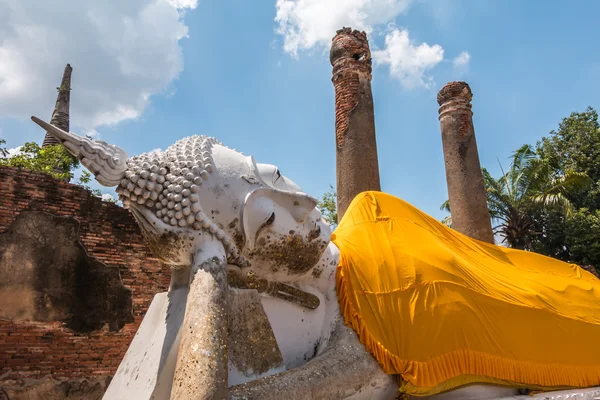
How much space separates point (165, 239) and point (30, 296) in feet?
15.4

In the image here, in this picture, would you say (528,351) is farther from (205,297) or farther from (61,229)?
(61,229)

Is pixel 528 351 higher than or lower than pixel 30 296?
lower

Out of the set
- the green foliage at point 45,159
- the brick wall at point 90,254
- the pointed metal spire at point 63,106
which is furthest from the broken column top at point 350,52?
the pointed metal spire at point 63,106

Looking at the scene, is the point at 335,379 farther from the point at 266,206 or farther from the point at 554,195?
the point at 554,195

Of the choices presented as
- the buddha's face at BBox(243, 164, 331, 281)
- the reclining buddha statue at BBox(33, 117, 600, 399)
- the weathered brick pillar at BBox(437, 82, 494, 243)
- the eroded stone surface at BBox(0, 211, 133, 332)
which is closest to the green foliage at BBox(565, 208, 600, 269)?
the weathered brick pillar at BBox(437, 82, 494, 243)

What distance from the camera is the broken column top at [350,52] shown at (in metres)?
6.08

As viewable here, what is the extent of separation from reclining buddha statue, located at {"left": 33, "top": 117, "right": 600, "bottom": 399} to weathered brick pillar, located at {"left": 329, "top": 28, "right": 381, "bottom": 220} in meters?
3.15

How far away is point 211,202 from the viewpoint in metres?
1.50

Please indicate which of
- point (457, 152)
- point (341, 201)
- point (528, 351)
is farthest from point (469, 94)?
point (528, 351)

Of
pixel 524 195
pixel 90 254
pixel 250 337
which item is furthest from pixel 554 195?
pixel 250 337

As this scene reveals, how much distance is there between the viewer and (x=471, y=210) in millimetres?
6797

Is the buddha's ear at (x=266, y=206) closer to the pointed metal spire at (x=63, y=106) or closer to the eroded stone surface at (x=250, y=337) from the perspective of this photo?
the eroded stone surface at (x=250, y=337)

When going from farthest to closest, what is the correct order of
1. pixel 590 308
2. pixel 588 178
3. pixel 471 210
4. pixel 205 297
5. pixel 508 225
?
pixel 508 225 → pixel 588 178 → pixel 471 210 → pixel 590 308 → pixel 205 297

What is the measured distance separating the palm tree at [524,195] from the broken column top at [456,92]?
267 inches
